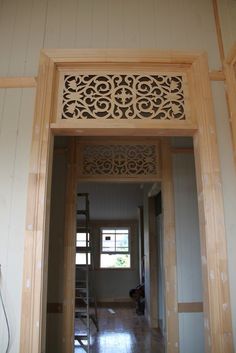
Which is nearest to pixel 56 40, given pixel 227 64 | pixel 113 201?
pixel 227 64

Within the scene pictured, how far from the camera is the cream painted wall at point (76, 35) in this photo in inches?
76.9

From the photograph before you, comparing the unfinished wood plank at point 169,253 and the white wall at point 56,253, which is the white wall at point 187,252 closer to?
the unfinished wood plank at point 169,253

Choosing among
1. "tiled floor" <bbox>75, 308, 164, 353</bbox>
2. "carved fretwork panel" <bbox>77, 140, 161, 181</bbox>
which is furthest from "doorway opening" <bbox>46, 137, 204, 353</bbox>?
"carved fretwork panel" <bbox>77, 140, 161, 181</bbox>

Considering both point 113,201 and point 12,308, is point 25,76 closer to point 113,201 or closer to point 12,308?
point 12,308

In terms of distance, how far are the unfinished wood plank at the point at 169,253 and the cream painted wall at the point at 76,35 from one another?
155 centimetres

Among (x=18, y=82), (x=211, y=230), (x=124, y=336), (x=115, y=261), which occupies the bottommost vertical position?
(x=124, y=336)

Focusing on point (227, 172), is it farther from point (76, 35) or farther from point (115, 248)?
point (115, 248)

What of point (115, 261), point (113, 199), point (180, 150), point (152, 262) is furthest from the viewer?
point (115, 261)

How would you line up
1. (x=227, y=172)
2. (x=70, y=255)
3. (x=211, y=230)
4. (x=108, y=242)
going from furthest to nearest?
1. (x=108, y=242)
2. (x=70, y=255)
3. (x=227, y=172)
4. (x=211, y=230)

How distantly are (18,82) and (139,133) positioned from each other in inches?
35.9

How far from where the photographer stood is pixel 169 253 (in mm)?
3348

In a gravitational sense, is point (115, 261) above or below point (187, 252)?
below

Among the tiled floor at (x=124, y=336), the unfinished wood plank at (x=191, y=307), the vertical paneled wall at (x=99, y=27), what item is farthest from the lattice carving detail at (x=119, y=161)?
the tiled floor at (x=124, y=336)

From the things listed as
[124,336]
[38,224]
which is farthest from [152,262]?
[38,224]
